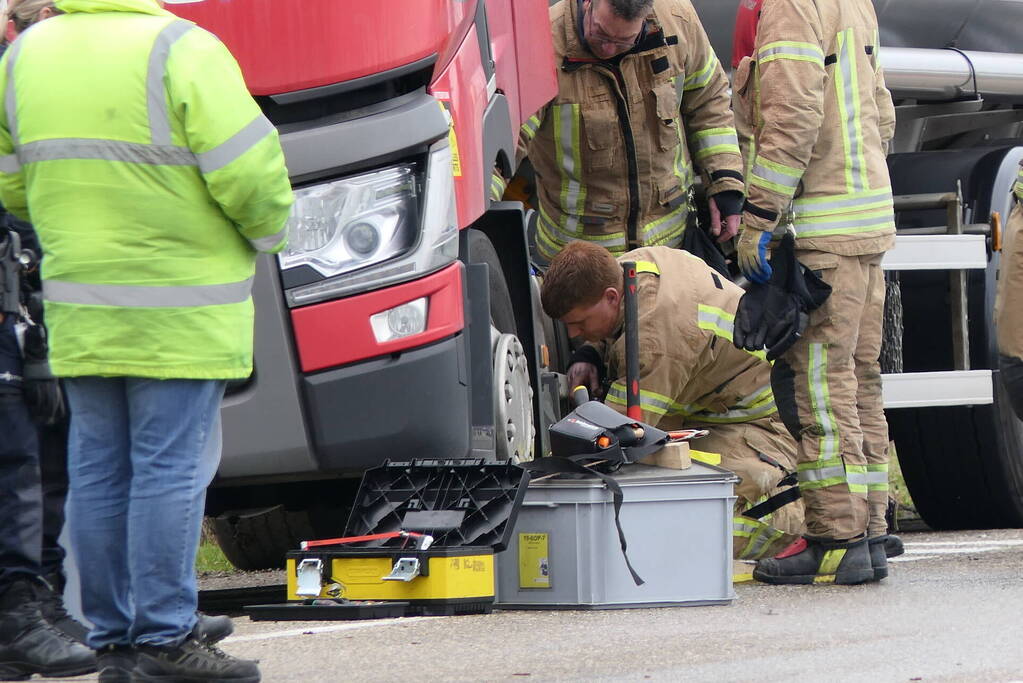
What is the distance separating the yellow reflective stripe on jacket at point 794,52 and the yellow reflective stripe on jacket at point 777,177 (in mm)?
299

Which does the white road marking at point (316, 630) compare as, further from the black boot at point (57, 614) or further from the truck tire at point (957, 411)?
the truck tire at point (957, 411)

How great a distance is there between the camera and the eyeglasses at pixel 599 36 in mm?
5883

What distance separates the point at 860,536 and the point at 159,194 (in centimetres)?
269

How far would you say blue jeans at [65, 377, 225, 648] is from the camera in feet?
11.2

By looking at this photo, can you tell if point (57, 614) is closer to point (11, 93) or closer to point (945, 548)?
point (11, 93)

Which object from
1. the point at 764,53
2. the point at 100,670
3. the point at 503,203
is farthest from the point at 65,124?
the point at 764,53

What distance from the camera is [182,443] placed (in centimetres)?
346

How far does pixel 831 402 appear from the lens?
5312 millimetres

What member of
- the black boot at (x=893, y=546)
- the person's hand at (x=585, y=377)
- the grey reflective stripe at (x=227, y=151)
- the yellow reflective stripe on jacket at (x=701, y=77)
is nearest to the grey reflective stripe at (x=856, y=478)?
the black boot at (x=893, y=546)

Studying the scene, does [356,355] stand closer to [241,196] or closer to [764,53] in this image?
[241,196]

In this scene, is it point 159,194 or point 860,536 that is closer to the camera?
point 159,194

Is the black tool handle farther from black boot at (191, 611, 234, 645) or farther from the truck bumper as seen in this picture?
black boot at (191, 611, 234, 645)

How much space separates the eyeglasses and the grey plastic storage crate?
1.75 m

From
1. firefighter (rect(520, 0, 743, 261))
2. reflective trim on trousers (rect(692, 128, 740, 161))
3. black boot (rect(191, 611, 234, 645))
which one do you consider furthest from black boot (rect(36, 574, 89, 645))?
reflective trim on trousers (rect(692, 128, 740, 161))
